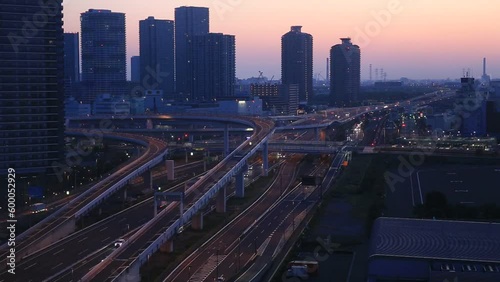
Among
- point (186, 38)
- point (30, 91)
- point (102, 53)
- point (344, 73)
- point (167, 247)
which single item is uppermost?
point (186, 38)

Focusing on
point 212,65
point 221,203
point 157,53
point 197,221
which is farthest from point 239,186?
point 157,53

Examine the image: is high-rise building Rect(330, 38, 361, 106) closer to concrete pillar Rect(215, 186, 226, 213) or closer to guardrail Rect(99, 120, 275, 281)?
guardrail Rect(99, 120, 275, 281)

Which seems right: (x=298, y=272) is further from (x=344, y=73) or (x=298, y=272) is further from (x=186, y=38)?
(x=344, y=73)

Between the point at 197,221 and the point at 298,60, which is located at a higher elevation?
the point at 298,60

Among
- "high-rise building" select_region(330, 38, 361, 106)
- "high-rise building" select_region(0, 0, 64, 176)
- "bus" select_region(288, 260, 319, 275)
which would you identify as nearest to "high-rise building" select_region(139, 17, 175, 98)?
"high-rise building" select_region(330, 38, 361, 106)

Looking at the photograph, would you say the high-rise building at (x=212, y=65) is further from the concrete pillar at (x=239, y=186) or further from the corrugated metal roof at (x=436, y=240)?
the corrugated metal roof at (x=436, y=240)

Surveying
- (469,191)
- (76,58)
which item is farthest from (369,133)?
(76,58)

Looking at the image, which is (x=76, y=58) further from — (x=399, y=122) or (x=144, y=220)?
(x=144, y=220)

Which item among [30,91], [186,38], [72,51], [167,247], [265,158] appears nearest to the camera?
[167,247]
